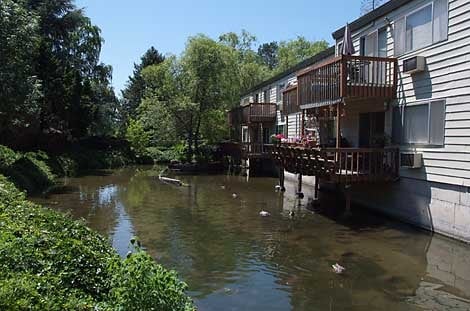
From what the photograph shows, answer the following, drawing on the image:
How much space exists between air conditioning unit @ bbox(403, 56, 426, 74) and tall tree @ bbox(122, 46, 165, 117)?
1878 inches

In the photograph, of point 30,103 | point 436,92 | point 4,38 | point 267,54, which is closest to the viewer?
point 436,92

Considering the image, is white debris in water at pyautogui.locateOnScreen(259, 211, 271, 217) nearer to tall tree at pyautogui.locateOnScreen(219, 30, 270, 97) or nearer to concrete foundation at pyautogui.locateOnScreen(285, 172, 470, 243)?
concrete foundation at pyautogui.locateOnScreen(285, 172, 470, 243)

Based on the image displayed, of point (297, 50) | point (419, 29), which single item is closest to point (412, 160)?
point (419, 29)

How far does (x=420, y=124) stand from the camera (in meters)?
12.1

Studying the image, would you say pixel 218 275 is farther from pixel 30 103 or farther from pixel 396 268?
pixel 30 103

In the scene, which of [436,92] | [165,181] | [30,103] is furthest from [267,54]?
[436,92]

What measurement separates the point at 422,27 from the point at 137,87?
4992 centimetres

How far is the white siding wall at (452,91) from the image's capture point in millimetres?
10336

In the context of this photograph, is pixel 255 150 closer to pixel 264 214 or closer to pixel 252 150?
pixel 252 150

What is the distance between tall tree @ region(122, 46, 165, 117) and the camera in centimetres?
5750

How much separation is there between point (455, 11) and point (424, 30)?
4.25ft

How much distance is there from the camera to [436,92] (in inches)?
451

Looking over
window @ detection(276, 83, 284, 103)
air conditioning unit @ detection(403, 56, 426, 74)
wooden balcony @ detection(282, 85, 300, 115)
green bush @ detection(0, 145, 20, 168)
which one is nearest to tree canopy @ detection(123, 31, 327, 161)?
window @ detection(276, 83, 284, 103)

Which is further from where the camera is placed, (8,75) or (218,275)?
(8,75)
